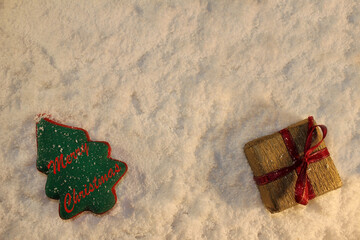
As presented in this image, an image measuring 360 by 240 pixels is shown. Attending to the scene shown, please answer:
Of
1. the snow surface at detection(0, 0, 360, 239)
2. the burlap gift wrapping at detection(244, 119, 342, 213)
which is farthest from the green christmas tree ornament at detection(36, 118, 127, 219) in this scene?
the burlap gift wrapping at detection(244, 119, 342, 213)

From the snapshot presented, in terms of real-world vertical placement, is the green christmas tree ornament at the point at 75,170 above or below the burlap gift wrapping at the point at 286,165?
above

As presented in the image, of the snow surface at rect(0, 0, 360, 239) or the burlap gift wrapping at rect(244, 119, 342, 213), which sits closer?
the burlap gift wrapping at rect(244, 119, 342, 213)

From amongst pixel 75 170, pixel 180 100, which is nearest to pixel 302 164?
pixel 180 100

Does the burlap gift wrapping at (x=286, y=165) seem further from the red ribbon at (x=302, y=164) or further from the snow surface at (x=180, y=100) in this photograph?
the snow surface at (x=180, y=100)

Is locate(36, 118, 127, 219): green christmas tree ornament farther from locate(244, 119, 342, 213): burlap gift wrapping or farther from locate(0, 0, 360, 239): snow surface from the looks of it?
locate(244, 119, 342, 213): burlap gift wrapping

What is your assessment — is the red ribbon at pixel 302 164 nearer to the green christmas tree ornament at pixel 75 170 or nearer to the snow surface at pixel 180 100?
the snow surface at pixel 180 100

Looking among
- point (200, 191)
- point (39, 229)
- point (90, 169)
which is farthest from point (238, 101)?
point (39, 229)

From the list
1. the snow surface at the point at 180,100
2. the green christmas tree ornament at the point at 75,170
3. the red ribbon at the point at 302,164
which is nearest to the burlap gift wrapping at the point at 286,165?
the red ribbon at the point at 302,164

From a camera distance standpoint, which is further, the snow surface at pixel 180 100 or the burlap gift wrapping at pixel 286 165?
the snow surface at pixel 180 100
